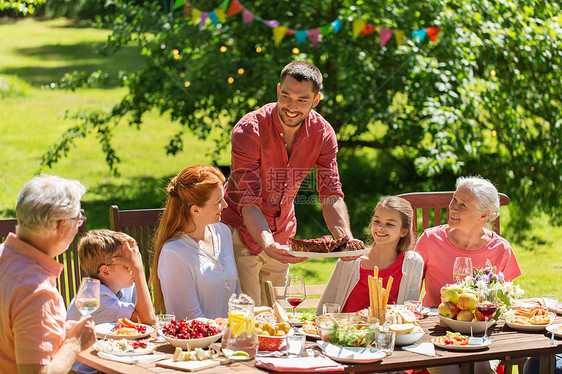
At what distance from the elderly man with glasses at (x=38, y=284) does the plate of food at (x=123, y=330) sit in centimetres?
57

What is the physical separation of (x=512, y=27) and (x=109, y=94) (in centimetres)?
987

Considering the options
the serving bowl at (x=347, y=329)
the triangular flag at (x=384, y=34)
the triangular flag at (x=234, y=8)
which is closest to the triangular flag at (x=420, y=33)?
the triangular flag at (x=384, y=34)

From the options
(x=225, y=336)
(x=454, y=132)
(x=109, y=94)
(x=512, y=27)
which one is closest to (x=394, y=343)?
(x=225, y=336)

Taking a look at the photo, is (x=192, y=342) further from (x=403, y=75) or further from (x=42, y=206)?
(x=403, y=75)

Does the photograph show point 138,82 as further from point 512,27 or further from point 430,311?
point 430,311

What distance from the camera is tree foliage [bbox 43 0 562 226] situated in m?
8.02

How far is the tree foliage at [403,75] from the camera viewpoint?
8.02 m

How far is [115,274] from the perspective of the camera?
3764 mm

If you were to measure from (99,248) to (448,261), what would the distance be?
202 cm

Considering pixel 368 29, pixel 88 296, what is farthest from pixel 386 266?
pixel 368 29

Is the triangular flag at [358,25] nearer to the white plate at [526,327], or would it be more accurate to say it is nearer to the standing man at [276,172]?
the standing man at [276,172]

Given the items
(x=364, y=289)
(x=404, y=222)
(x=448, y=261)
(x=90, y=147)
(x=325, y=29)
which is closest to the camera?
(x=364, y=289)

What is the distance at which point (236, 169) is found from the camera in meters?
4.26

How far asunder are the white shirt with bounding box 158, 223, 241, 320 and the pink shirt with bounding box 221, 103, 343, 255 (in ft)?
1.00
